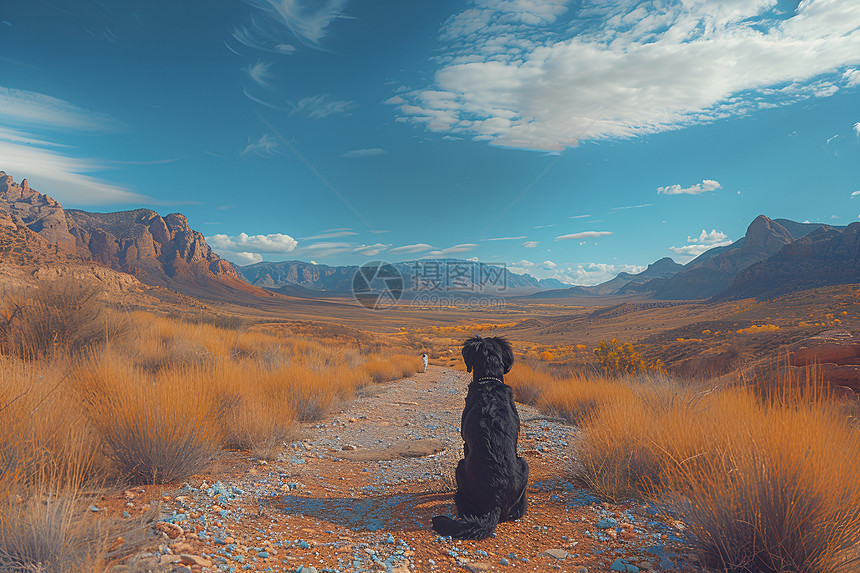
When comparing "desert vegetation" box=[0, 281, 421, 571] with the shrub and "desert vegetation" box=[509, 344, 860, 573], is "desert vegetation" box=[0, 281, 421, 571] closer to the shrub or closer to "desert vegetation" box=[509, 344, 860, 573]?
"desert vegetation" box=[509, 344, 860, 573]

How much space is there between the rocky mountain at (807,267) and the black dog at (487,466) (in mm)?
80549

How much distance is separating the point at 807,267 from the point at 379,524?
93.0m

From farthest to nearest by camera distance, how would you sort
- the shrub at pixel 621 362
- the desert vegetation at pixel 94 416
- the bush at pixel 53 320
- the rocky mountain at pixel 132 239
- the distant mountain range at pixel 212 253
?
the rocky mountain at pixel 132 239 → the distant mountain range at pixel 212 253 → the shrub at pixel 621 362 → the bush at pixel 53 320 → the desert vegetation at pixel 94 416

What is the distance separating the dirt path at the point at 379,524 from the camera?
2.80 m

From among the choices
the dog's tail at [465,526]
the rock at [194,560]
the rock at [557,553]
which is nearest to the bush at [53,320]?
the rock at [194,560]

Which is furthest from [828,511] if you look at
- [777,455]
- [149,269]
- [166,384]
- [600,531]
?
[149,269]

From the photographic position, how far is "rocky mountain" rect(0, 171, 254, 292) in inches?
4577

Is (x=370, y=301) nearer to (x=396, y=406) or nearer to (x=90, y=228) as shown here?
Answer: (x=396, y=406)

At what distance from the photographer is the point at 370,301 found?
87188 mm

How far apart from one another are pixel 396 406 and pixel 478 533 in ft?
25.0

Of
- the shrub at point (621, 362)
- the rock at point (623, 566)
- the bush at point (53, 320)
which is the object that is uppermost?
the bush at point (53, 320)

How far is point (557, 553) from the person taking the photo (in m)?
3.04

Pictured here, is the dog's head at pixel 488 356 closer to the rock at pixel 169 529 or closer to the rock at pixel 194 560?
the rock at pixel 194 560

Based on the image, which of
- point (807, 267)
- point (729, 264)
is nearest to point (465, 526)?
point (807, 267)
